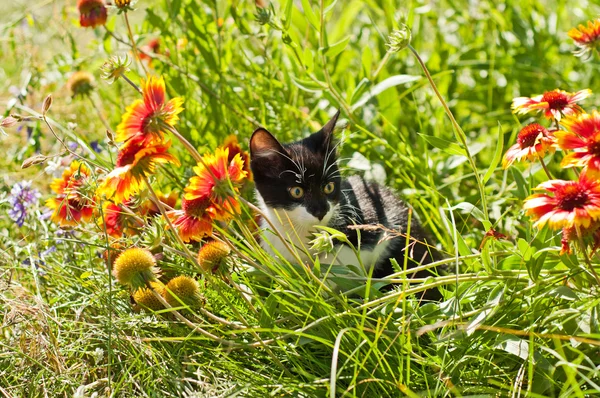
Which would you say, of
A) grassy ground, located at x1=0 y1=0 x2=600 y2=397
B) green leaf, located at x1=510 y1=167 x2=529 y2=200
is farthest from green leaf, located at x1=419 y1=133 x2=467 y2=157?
green leaf, located at x1=510 y1=167 x2=529 y2=200

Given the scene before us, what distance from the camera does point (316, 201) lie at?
190cm

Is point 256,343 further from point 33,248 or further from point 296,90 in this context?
point 296,90

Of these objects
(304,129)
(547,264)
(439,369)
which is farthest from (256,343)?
(304,129)

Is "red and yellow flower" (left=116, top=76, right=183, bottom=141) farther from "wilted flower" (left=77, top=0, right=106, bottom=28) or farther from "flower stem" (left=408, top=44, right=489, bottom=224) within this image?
"wilted flower" (left=77, top=0, right=106, bottom=28)

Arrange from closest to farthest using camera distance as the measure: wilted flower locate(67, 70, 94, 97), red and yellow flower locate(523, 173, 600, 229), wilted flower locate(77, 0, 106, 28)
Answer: red and yellow flower locate(523, 173, 600, 229) → wilted flower locate(77, 0, 106, 28) → wilted flower locate(67, 70, 94, 97)

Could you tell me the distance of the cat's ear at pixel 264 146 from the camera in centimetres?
183

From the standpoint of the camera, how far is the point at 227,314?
67.8 inches

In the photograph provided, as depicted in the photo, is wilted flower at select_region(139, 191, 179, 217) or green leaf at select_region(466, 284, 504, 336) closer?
green leaf at select_region(466, 284, 504, 336)

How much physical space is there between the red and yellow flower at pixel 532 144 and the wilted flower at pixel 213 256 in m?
0.63

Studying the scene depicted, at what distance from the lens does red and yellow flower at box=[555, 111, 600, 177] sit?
124 centimetres

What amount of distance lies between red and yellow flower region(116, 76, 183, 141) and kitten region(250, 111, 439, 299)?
0.51m

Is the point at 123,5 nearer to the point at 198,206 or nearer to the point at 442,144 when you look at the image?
the point at 198,206

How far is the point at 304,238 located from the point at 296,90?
0.75m

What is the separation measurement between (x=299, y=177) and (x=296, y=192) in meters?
0.05
